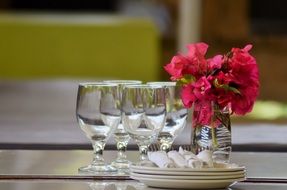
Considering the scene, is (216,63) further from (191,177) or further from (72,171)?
(72,171)

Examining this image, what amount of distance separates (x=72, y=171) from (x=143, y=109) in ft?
0.62

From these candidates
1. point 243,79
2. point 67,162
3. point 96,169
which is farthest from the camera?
point 67,162

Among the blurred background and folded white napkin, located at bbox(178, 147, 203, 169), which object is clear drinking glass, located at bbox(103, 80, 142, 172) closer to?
folded white napkin, located at bbox(178, 147, 203, 169)

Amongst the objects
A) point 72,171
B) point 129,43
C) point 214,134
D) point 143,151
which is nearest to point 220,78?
point 214,134

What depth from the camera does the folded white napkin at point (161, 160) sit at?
1.38 metres

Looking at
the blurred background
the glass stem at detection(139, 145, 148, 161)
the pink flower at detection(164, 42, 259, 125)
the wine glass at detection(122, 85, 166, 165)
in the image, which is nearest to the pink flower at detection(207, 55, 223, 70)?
the pink flower at detection(164, 42, 259, 125)

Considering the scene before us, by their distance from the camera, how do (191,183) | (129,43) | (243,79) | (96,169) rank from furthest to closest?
(129,43)
(96,169)
(243,79)
(191,183)

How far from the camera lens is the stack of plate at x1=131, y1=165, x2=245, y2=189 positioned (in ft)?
4.43

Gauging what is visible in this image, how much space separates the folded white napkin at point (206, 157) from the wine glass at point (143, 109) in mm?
116

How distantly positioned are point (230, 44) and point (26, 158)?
4650 mm

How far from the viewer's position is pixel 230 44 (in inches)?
248

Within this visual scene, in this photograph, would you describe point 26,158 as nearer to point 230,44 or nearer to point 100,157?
point 100,157

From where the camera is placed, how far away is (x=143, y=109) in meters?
1.51

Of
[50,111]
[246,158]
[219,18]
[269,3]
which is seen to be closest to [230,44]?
[219,18]
